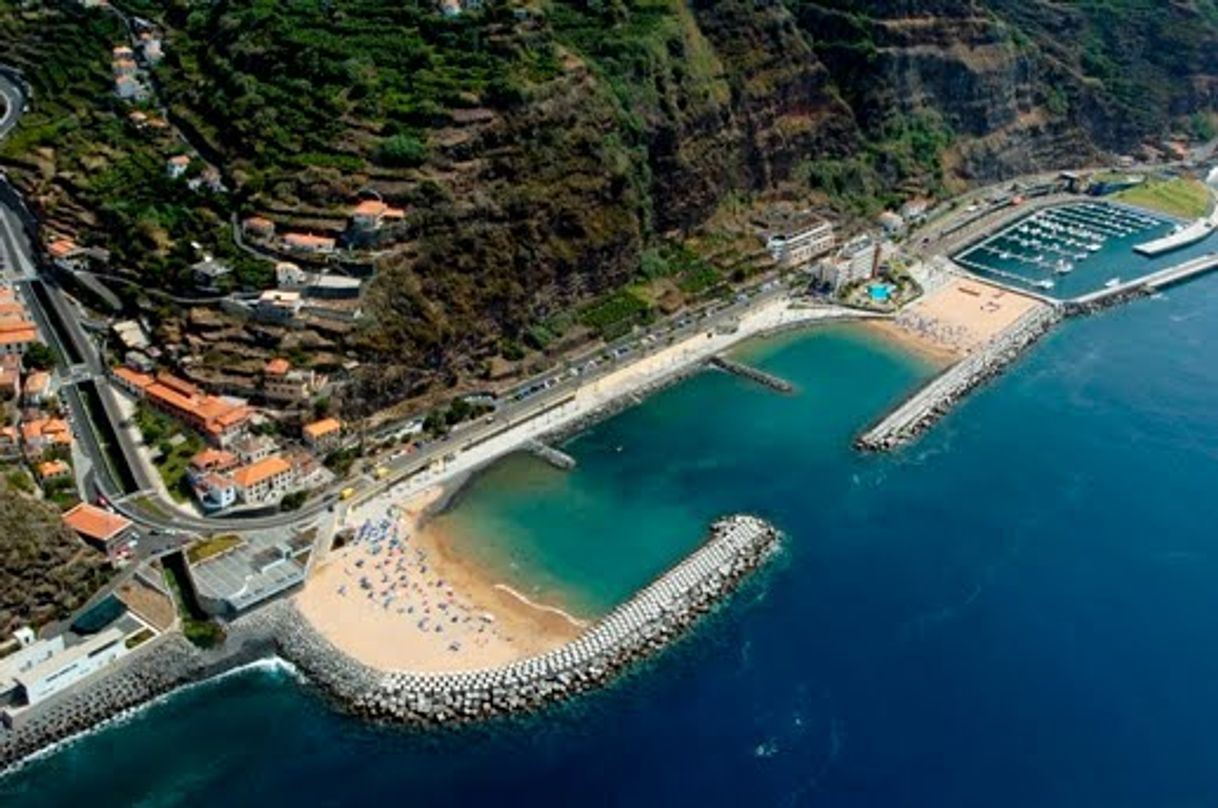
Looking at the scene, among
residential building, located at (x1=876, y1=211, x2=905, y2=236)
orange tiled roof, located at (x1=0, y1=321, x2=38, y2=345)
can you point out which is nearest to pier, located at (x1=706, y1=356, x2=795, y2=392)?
residential building, located at (x1=876, y1=211, x2=905, y2=236)

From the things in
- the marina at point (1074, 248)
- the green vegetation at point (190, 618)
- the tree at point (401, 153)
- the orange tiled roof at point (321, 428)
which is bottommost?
the marina at point (1074, 248)

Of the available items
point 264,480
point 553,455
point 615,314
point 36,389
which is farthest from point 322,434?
point 615,314

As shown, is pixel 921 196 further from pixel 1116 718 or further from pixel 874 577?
pixel 1116 718

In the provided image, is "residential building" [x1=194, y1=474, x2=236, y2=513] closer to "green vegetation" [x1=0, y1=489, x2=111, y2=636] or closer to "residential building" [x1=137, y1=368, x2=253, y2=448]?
"residential building" [x1=137, y1=368, x2=253, y2=448]

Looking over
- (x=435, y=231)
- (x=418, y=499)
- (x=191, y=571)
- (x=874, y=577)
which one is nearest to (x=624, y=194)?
(x=435, y=231)

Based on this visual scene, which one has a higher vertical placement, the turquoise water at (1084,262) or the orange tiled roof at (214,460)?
the orange tiled roof at (214,460)

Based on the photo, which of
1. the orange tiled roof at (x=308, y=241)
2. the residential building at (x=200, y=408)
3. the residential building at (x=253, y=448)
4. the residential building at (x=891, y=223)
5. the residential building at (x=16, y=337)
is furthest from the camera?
the residential building at (x=891, y=223)

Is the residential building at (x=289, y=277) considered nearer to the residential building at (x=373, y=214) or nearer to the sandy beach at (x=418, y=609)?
the residential building at (x=373, y=214)

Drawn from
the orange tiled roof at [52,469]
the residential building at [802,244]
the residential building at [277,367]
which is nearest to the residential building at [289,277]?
the residential building at [277,367]
